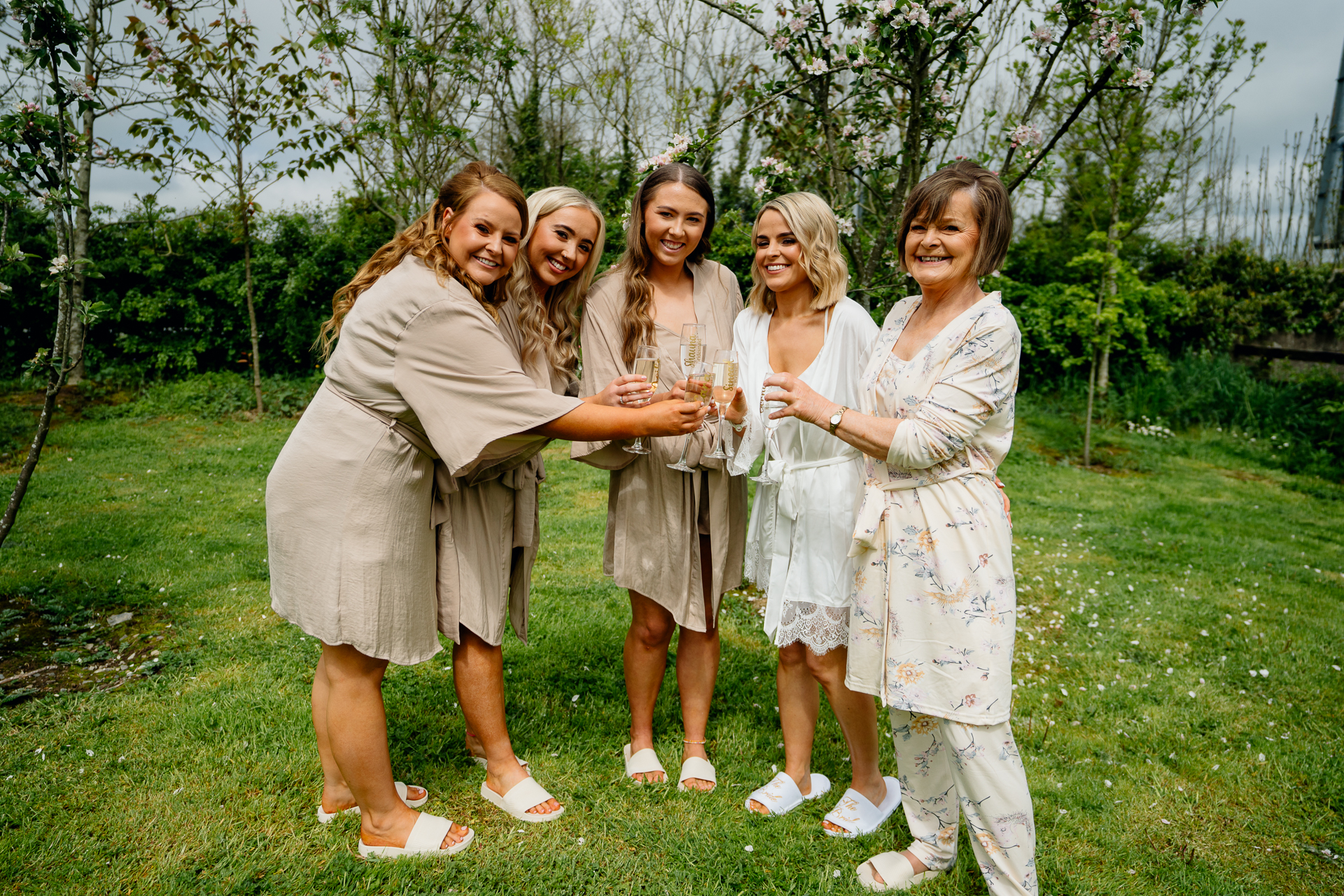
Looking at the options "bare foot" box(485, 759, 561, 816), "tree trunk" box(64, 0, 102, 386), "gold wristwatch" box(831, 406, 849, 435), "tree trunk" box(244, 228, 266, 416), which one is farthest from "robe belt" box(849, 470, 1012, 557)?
"tree trunk" box(244, 228, 266, 416)

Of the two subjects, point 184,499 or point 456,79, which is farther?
point 456,79

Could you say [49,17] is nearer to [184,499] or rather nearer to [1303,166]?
[184,499]

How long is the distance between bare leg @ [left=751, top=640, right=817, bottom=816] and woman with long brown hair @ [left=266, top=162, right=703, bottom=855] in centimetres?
115

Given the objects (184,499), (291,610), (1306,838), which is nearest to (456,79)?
(184,499)

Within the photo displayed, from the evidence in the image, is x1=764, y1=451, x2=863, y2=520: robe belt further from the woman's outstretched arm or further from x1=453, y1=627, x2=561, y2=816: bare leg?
x1=453, y1=627, x2=561, y2=816: bare leg

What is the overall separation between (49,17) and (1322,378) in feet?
46.6

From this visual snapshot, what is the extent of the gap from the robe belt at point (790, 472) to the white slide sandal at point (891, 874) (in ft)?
4.16

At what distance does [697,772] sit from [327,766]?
1498 millimetres

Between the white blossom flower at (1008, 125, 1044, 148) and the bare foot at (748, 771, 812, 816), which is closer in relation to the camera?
the bare foot at (748, 771, 812, 816)

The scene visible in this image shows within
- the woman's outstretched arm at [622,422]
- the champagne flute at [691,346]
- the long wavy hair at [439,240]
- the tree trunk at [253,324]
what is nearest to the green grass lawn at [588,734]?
the woman's outstretched arm at [622,422]

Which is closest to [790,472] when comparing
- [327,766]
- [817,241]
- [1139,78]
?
[817,241]

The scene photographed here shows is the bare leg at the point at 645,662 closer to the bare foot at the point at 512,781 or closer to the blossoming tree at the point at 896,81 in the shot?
the bare foot at the point at 512,781

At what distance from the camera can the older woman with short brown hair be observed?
2.45 metres

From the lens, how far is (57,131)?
3912mm
